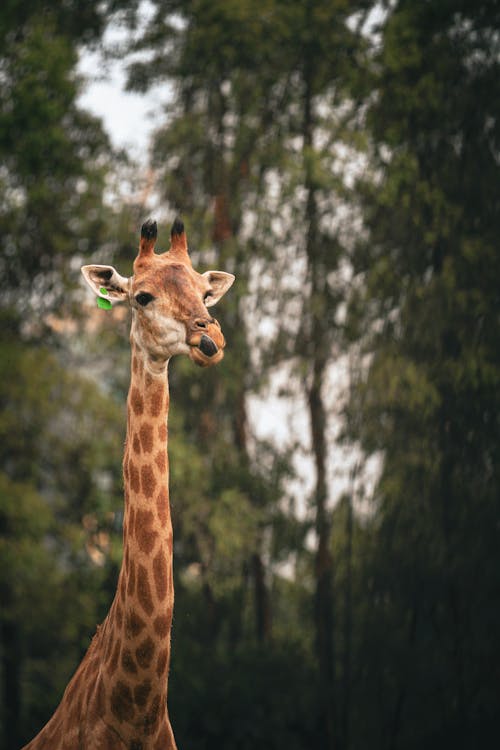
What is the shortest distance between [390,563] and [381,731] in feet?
6.75

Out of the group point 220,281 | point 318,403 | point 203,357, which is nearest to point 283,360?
point 318,403

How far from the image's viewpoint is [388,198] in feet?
37.4

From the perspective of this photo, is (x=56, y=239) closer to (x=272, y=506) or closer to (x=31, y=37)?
(x=31, y=37)

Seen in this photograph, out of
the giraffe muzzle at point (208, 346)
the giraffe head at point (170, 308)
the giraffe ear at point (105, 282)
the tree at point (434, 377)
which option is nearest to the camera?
the giraffe muzzle at point (208, 346)

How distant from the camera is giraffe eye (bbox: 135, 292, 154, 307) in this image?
13.4ft

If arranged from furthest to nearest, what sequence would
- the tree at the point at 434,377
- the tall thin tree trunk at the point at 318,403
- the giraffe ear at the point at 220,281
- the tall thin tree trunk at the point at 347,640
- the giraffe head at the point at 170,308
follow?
1. the tall thin tree trunk at the point at 318,403
2. the tall thin tree trunk at the point at 347,640
3. the tree at the point at 434,377
4. the giraffe ear at the point at 220,281
5. the giraffe head at the point at 170,308

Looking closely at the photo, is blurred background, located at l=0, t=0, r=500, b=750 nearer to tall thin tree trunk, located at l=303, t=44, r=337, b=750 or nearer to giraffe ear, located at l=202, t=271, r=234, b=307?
tall thin tree trunk, located at l=303, t=44, r=337, b=750

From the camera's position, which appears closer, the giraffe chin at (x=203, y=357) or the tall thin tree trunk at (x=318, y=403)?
the giraffe chin at (x=203, y=357)

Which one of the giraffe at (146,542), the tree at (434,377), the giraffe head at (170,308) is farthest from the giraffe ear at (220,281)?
the tree at (434,377)

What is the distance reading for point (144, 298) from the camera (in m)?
4.10

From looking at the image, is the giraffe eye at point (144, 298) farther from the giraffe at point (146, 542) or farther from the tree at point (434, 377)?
the tree at point (434, 377)

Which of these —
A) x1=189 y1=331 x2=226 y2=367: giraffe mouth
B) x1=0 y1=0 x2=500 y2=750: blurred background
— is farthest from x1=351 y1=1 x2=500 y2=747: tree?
x1=189 y1=331 x2=226 y2=367: giraffe mouth

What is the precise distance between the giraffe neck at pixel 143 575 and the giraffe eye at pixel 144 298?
299 mm

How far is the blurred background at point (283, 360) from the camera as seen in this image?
1088 cm
